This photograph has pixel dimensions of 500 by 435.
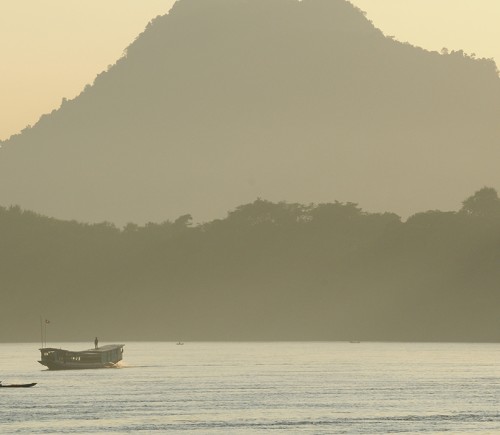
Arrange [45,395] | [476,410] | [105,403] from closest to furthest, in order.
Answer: [476,410] → [105,403] → [45,395]

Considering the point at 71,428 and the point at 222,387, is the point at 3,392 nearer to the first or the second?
the point at 222,387

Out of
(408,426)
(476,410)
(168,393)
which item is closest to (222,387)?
(168,393)

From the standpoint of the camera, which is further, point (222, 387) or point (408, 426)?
point (222, 387)

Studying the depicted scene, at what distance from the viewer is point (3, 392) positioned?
19100cm

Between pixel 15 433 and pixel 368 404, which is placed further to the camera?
pixel 368 404

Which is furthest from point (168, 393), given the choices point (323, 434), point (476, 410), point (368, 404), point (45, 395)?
point (323, 434)

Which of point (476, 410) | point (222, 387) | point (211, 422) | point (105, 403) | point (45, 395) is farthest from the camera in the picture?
point (222, 387)

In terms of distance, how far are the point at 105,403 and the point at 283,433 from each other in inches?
1515

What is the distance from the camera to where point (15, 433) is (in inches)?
5394

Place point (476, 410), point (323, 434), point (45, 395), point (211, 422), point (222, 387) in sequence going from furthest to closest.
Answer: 1. point (222, 387)
2. point (45, 395)
3. point (476, 410)
4. point (211, 422)
5. point (323, 434)

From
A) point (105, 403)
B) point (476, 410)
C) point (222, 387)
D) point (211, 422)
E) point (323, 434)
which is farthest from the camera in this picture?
point (222, 387)

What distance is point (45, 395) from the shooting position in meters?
184

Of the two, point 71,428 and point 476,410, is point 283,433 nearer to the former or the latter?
point 71,428

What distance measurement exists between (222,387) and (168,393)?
15331mm
